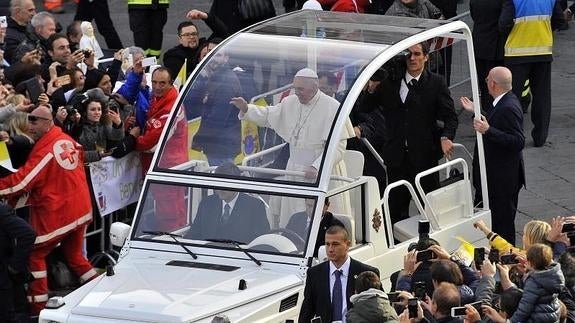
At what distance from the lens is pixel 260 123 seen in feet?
40.5

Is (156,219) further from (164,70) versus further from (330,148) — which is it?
(164,70)

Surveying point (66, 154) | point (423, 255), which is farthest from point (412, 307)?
point (66, 154)

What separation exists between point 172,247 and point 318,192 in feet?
4.00

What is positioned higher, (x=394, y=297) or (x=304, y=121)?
(x=304, y=121)

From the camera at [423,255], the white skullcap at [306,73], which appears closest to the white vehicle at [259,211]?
the white skullcap at [306,73]

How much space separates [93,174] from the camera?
13852 millimetres

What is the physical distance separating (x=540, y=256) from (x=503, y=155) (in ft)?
13.5

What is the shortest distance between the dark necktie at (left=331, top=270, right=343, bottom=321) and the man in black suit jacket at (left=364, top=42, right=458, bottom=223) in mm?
3063

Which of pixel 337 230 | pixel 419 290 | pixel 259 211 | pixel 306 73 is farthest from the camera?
pixel 306 73

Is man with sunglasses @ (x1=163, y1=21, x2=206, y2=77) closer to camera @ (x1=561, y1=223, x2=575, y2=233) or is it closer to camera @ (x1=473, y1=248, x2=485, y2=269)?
camera @ (x1=473, y1=248, x2=485, y2=269)

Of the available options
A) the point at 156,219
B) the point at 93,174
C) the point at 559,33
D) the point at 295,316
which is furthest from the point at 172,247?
the point at 559,33

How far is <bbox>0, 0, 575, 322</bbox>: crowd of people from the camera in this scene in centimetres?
1066

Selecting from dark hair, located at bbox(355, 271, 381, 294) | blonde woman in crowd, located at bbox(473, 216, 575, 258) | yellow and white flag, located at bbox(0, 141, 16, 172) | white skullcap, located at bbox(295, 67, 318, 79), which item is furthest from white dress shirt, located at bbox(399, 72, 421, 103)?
dark hair, located at bbox(355, 271, 381, 294)

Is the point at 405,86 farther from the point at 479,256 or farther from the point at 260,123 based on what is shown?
the point at 479,256
